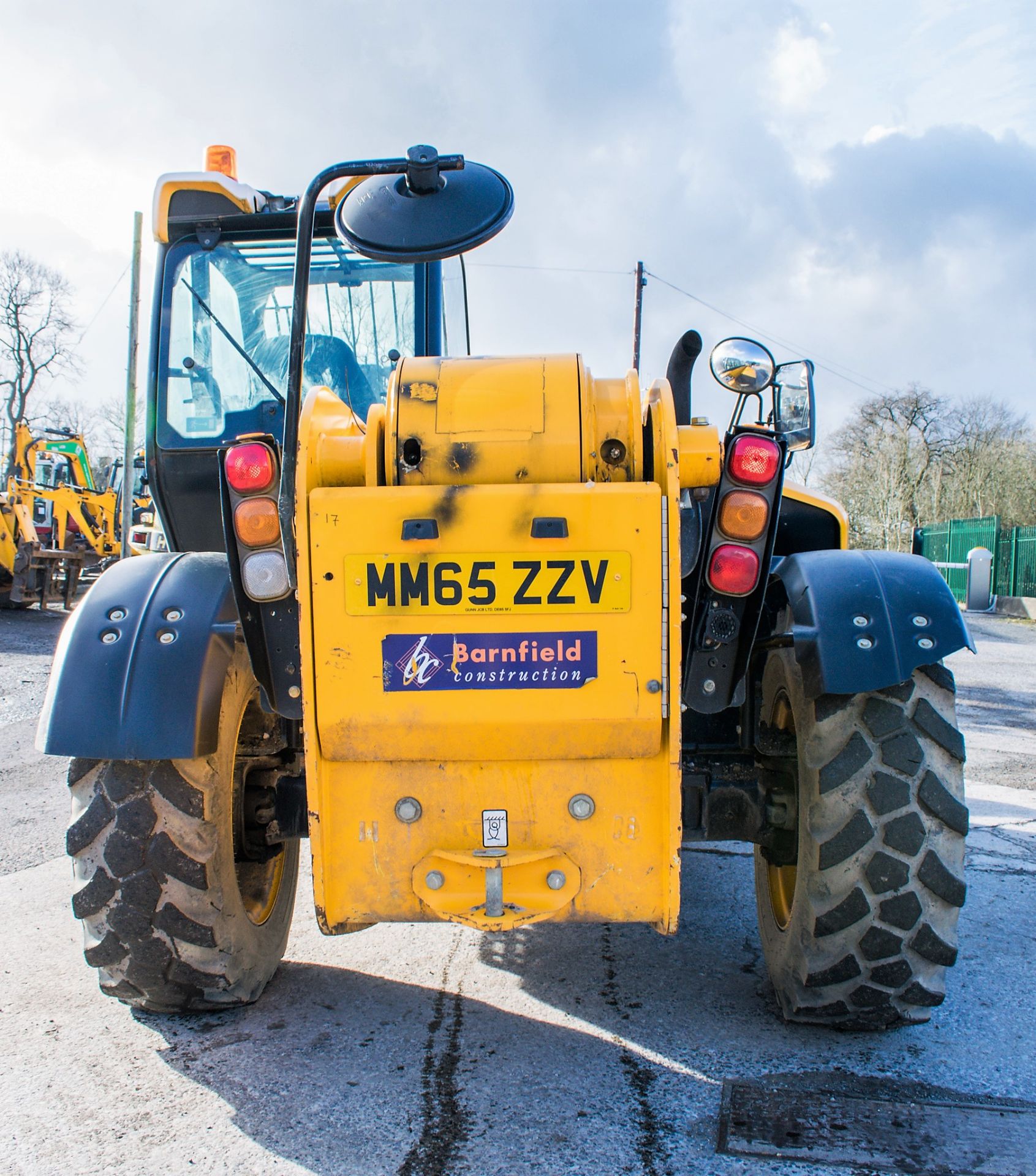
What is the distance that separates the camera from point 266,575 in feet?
7.78

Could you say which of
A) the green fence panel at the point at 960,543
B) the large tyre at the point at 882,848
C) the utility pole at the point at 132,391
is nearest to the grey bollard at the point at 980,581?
the green fence panel at the point at 960,543

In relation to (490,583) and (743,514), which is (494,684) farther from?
(743,514)

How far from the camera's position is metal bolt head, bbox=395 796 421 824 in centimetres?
234

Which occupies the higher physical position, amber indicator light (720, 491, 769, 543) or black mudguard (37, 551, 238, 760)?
amber indicator light (720, 491, 769, 543)

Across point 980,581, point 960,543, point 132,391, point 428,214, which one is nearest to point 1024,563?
point 980,581

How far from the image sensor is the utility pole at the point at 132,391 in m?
12.8

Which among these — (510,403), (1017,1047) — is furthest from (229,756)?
(1017,1047)

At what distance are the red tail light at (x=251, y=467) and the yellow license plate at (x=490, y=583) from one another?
12.6 inches

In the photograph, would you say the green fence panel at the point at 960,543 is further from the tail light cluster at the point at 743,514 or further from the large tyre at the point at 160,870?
the large tyre at the point at 160,870

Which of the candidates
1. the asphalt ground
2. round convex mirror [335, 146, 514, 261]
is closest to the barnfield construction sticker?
round convex mirror [335, 146, 514, 261]

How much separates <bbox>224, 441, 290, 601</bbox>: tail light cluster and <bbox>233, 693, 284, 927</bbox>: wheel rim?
68 centimetres

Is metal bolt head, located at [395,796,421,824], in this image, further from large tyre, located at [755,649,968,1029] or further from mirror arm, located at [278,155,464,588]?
large tyre, located at [755,649,968,1029]

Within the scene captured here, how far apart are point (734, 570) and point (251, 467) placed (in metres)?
1.16

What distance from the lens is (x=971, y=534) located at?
948 inches
